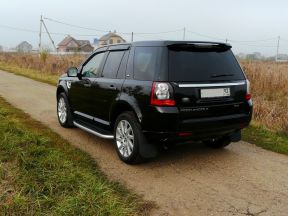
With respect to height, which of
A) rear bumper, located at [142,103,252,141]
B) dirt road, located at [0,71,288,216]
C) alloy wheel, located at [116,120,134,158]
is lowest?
dirt road, located at [0,71,288,216]

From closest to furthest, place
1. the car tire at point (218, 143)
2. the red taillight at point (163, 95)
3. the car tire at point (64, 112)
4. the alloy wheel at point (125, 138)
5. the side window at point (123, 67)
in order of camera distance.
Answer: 1. the red taillight at point (163, 95)
2. the alloy wheel at point (125, 138)
3. the side window at point (123, 67)
4. the car tire at point (218, 143)
5. the car tire at point (64, 112)

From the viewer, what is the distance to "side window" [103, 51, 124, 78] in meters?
5.82

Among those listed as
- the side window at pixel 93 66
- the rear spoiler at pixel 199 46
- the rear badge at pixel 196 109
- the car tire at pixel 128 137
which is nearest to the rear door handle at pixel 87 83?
the side window at pixel 93 66

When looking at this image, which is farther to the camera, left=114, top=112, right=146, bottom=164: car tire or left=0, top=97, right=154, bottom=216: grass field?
left=114, top=112, right=146, bottom=164: car tire

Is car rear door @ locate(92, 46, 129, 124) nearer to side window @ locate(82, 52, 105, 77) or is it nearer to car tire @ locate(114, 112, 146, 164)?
side window @ locate(82, 52, 105, 77)

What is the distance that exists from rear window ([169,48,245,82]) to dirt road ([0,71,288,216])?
1300 mm

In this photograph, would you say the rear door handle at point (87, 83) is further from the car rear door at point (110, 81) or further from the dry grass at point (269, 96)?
the dry grass at point (269, 96)

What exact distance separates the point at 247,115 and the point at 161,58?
162cm

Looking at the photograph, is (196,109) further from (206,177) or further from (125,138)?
(125,138)

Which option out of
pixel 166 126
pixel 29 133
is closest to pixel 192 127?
pixel 166 126

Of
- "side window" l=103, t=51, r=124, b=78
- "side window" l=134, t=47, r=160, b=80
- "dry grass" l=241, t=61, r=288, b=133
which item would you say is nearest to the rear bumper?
"side window" l=134, t=47, r=160, b=80

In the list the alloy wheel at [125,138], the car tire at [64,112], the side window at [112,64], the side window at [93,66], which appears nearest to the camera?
the alloy wheel at [125,138]

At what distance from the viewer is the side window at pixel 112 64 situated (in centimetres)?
582

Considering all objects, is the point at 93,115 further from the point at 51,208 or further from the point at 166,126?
the point at 51,208
